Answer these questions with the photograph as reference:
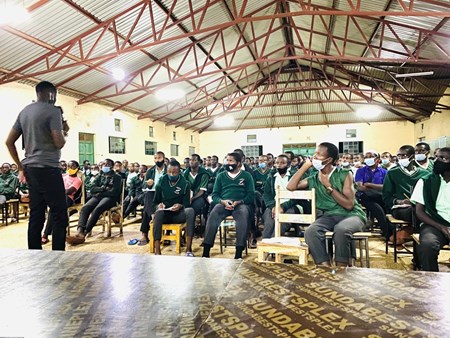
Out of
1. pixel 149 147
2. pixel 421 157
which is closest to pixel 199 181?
pixel 421 157

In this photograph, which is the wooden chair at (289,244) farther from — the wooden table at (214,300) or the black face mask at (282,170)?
the wooden table at (214,300)

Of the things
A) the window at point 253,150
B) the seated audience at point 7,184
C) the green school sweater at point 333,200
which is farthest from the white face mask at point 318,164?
the window at point 253,150

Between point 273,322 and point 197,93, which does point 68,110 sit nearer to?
point 197,93

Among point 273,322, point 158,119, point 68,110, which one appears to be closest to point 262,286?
point 273,322

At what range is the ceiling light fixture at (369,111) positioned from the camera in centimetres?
1664

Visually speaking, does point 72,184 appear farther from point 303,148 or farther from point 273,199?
point 303,148

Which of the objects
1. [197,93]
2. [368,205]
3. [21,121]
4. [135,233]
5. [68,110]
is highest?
[197,93]

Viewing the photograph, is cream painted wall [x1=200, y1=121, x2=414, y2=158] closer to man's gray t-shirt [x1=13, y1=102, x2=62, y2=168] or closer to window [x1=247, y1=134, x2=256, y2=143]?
window [x1=247, y1=134, x2=256, y2=143]

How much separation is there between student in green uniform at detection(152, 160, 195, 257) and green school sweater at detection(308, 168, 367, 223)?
1690 millimetres

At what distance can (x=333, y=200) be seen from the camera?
3.05 metres

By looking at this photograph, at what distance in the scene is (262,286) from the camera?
982mm

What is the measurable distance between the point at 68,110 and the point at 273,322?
11.0 meters

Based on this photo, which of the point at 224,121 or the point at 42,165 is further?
the point at 224,121

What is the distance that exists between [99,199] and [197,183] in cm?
160
